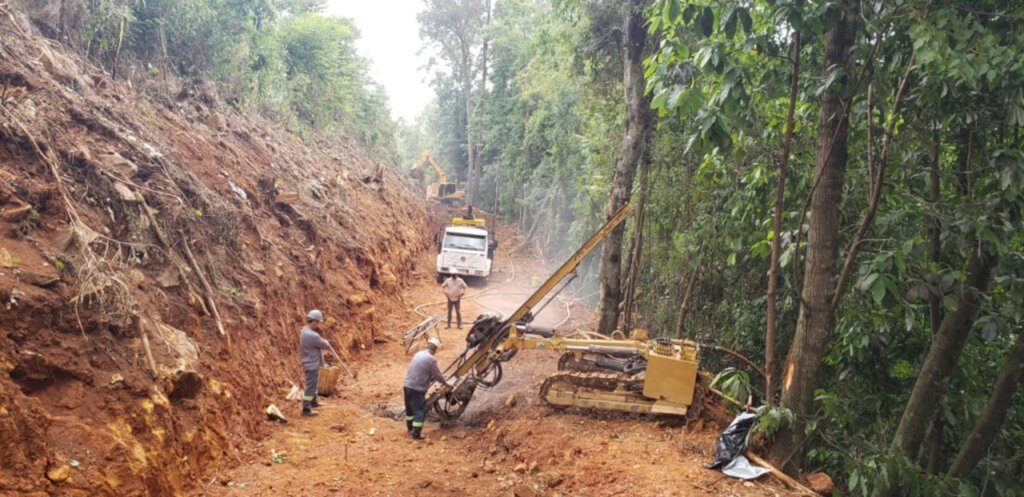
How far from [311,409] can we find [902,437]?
7.26m

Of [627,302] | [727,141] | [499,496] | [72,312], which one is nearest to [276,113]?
[627,302]

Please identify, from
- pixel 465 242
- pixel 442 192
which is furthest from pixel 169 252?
pixel 442 192

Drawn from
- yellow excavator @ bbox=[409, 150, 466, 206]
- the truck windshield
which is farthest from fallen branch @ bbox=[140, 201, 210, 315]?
yellow excavator @ bbox=[409, 150, 466, 206]

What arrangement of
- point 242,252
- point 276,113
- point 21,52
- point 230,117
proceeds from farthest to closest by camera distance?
point 276,113 < point 230,117 < point 242,252 < point 21,52

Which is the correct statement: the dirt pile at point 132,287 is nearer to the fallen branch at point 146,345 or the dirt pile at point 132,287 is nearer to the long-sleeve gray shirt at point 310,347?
the fallen branch at point 146,345

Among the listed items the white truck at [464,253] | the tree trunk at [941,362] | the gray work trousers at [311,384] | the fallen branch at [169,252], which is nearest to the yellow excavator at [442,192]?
the white truck at [464,253]

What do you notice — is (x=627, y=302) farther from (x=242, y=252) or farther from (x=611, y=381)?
(x=242, y=252)

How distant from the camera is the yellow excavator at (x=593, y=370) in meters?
8.02

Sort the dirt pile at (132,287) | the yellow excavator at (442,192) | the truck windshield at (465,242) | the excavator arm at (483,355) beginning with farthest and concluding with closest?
the yellow excavator at (442,192) → the truck windshield at (465,242) → the excavator arm at (483,355) → the dirt pile at (132,287)

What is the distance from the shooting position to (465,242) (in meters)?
22.3

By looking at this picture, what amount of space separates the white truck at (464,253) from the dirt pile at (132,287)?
340 inches

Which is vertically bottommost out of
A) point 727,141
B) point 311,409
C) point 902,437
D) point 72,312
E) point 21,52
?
point 311,409

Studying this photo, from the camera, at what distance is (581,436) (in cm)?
775

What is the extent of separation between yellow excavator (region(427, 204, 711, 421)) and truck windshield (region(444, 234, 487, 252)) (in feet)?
40.9
